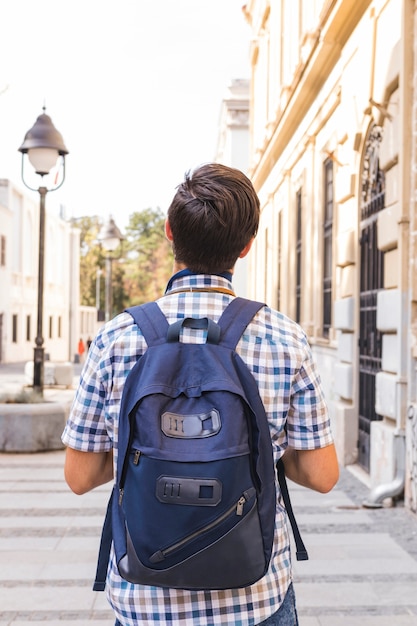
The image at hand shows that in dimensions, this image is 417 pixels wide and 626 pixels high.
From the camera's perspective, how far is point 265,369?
182cm

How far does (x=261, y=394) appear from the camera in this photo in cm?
181

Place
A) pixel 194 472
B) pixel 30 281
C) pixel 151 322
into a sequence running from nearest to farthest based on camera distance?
pixel 194 472, pixel 151 322, pixel 30 281

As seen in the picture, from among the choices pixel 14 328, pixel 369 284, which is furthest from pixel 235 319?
pixel 14 328

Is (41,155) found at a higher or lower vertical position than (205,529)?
higher

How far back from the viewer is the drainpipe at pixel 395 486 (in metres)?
6.93

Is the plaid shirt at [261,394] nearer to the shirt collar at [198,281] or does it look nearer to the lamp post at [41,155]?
the shirt collar at [198,281]

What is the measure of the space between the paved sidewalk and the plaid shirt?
8.74ft

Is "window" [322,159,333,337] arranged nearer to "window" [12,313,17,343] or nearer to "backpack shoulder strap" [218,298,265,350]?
"backpack shoulder strap" [218,298,265,350]

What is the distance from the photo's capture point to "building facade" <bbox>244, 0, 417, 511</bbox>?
7039mm

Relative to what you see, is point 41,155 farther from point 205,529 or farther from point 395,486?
point 205,529

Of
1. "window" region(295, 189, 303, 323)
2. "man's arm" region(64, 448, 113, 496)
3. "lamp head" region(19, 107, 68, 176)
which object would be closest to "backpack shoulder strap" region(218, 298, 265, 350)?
"man's arm" region(64, 448, 113, 496)

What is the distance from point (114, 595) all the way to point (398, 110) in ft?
20.5

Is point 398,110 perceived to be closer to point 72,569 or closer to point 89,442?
point 72,569

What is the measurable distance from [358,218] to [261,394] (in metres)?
7.83
